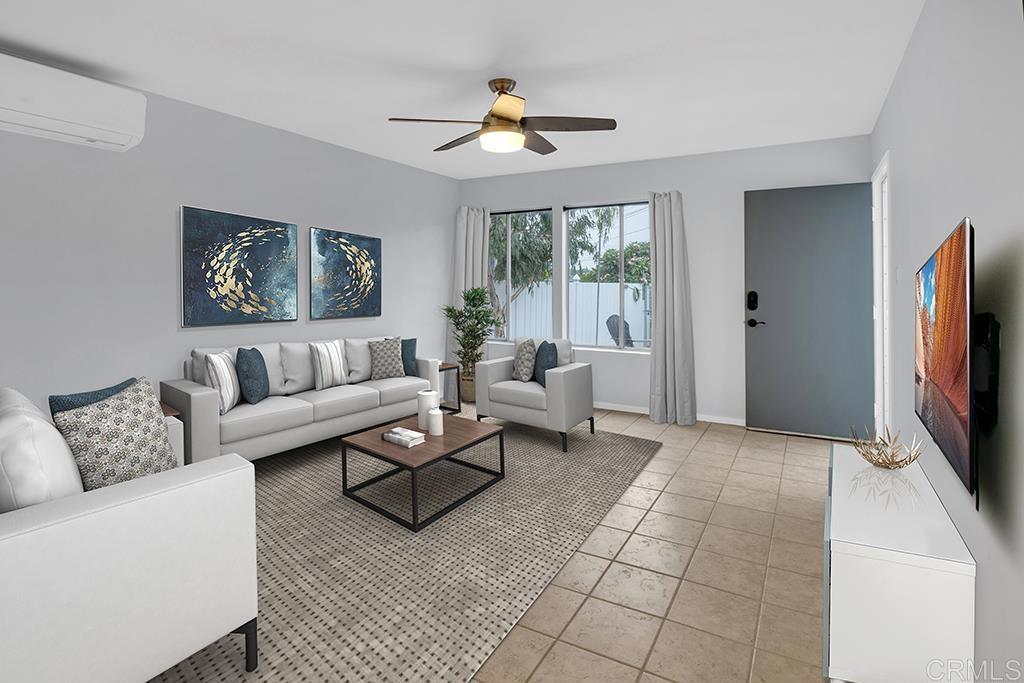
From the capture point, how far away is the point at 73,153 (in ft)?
10.6

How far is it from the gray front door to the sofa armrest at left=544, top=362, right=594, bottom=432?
1764mm

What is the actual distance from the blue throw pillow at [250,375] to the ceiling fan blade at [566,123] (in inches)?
102

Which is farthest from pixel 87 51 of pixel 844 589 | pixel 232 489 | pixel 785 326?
pixel 785 326

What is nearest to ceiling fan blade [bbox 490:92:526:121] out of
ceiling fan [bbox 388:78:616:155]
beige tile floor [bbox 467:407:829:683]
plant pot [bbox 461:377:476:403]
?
ceiling fan [bbox 388:78:616:155]

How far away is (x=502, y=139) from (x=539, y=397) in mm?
2055

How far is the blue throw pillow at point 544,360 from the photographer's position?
446 cm

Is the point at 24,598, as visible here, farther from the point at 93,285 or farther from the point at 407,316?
the point at 407,316

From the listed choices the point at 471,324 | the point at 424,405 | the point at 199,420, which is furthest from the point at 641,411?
the point at 199,420

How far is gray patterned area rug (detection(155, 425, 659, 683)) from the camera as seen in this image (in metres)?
1.82

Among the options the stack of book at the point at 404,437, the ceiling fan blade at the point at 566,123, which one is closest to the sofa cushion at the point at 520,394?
the stack of book at the point at 404,437

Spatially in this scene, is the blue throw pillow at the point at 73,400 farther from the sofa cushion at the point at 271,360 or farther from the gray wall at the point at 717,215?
the gray wall at the point at 717,215

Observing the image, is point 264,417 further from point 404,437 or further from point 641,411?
point 641,411

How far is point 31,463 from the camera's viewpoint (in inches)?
56.9

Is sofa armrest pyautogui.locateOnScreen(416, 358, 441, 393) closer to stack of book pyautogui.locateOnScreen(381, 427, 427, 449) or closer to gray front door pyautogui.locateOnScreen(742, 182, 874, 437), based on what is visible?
stack of book pyautogui.locateOnScreen(381, 427, 427, 449)
